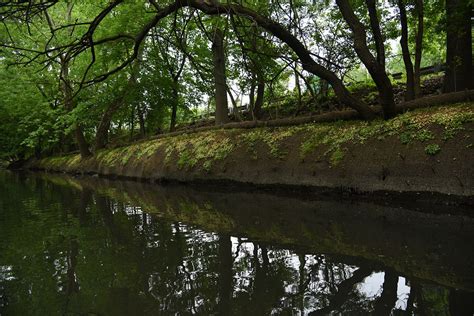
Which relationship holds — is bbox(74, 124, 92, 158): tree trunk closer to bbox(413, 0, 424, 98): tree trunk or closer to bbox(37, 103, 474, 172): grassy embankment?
bbox(37, 103, 474, 172): grassy embankment

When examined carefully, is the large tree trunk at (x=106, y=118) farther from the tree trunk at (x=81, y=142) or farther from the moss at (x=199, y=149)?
the moss at (x=199, y=149)

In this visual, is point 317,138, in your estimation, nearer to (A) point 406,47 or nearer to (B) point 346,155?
(B) point 346,155

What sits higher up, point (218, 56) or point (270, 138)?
point (218, 56)

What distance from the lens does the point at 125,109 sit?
20.4 meters

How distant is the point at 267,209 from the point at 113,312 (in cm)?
475

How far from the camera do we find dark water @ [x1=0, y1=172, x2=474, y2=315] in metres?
3.21

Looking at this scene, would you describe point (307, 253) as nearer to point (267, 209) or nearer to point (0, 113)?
point (267, 209)

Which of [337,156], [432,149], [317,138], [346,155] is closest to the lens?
[432,149]

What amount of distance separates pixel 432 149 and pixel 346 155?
192cm

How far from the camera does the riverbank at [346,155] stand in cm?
711

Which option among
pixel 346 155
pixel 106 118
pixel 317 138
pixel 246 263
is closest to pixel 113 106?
pixel 106 118

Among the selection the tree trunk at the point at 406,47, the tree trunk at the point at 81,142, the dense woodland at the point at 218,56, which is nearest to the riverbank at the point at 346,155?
the dense woodland at the point at 218,56

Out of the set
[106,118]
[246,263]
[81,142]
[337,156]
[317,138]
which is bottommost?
[246,263]

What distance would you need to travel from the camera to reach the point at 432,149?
7.30 meters
